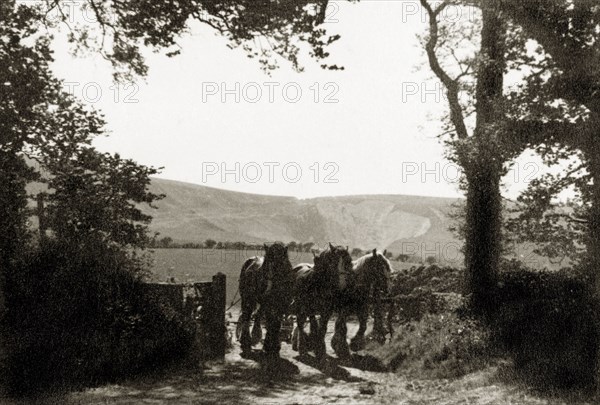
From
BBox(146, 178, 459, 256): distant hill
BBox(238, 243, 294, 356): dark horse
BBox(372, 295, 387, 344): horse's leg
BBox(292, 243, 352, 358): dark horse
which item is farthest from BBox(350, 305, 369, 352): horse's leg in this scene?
BBox(146, 178, 459, 256): distant hill

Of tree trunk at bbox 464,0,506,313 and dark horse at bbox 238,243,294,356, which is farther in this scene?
tree trunk at bbox 464,0,506,313

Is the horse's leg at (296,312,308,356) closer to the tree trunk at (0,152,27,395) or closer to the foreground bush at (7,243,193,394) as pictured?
the foreground bush at (7,243,193,394)

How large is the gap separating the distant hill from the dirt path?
47.3 m

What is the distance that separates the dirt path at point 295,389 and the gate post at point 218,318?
490 millimetres

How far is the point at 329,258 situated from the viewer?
1298 centimetres

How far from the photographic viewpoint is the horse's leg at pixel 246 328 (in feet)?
44.9

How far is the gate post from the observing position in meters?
12.0

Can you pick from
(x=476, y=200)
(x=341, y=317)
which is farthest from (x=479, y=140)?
(x=341, y=317)

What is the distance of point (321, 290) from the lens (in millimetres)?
13078

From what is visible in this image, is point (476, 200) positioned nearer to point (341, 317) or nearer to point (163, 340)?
point (341, 317)

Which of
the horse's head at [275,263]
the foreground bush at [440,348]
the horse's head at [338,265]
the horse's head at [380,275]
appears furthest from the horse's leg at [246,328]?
the horse's head at [380,275]

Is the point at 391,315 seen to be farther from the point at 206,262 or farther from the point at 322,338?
the point at 206,262

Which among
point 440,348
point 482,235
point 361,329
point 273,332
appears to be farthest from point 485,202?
point 273,332

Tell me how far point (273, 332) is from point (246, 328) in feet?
7.49
